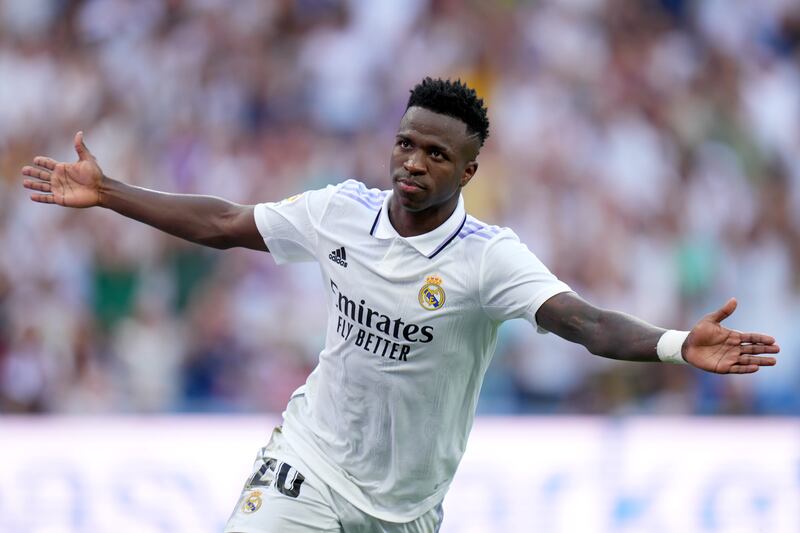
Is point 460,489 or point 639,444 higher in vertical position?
point 639,444

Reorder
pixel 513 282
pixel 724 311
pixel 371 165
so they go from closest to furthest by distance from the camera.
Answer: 1. pixel 724 311
2. pixel 513 282
3. pixel 371 165

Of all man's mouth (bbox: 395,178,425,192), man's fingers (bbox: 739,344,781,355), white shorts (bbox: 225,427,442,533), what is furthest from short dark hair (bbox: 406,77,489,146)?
white shorts (bbox: 225,427,442,533)

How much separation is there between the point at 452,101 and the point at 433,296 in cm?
84

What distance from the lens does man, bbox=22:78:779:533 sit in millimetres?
5781

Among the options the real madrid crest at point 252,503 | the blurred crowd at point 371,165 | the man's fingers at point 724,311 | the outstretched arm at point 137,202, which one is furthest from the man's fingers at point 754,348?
the blurred crowd at point 371,165

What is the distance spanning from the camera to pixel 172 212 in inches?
245

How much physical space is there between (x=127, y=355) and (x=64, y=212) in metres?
1.75

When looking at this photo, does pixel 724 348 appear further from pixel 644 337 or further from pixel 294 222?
pixel 294 222

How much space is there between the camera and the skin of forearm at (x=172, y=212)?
620cm

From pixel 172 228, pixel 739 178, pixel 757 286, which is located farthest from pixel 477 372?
pixel 739 178

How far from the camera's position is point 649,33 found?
15289mm

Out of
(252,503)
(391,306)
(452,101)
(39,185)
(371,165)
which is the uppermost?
(371,165)

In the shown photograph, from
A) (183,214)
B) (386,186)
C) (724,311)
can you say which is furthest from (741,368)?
(386,186)

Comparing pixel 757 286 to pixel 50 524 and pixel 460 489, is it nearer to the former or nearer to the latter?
pixel 460 489
